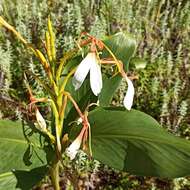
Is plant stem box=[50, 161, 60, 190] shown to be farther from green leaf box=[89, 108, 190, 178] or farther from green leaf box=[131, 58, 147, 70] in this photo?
green leaf box=[131, 58, 147, 70]

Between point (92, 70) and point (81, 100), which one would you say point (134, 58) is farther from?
point (92, 70)

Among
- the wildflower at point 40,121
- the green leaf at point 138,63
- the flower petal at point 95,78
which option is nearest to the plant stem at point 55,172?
the wildflower at point 40,121

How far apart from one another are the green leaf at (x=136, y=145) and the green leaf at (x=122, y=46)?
214 mm

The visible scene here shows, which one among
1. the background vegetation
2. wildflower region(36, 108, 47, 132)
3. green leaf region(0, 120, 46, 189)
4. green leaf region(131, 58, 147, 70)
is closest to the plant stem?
green leaf region(0, 120, 46, 189)

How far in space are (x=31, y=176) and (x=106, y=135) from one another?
0.25 m

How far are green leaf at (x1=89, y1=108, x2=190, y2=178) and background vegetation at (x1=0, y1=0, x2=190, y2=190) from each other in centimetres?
45

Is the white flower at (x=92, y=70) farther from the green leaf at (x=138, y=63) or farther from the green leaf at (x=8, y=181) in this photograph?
the green leaf at (x=138, y=63)

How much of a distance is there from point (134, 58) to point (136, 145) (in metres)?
0.88

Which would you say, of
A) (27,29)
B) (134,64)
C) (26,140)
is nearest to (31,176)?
(26,140)

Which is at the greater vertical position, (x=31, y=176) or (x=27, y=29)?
(x=27, y=29)

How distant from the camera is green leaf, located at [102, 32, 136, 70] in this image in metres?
1.43

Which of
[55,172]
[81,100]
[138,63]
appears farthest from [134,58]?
[55,172]

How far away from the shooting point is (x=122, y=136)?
122cm

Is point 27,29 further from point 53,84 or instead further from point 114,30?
point 53,84
